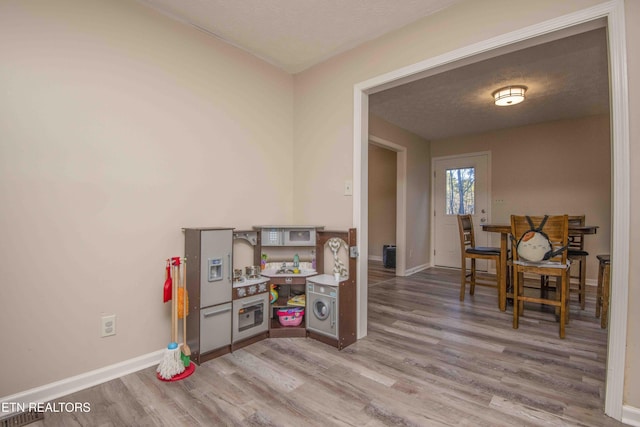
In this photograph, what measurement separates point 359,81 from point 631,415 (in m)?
2.62

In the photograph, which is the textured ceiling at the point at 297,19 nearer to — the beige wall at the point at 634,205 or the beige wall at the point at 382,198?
the beige wall at the point at 634,205

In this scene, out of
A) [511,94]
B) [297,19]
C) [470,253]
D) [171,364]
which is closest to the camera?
[171,364]

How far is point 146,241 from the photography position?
2.00m

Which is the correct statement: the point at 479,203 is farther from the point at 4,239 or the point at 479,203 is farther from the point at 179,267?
the point at 4,239

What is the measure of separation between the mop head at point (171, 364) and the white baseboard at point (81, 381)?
17 cm

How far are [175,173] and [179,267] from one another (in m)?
0.69

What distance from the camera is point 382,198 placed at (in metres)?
6.38

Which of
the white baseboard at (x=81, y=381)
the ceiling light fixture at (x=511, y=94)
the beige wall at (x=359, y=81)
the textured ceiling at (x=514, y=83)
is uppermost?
the textured ceiling at (x=514, y=83)

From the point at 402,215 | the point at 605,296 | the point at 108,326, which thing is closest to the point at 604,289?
the point at 605,296

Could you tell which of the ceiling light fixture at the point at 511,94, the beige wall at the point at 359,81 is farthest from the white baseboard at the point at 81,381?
the ceiling light fixture at the point at 511,94

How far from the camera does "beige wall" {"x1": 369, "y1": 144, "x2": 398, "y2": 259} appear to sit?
626cm

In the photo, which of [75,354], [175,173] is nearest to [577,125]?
[175,173]

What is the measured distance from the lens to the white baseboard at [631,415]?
1398mm

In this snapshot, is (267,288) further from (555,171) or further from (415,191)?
(555,171)
